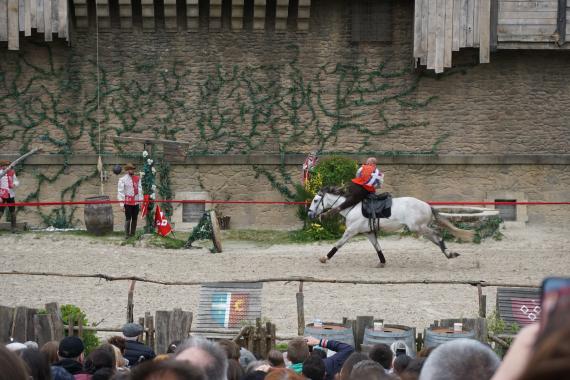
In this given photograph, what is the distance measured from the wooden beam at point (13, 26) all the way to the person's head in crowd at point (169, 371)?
17790mm

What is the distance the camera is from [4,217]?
19.7 metres

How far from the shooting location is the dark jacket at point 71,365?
17.9 ft

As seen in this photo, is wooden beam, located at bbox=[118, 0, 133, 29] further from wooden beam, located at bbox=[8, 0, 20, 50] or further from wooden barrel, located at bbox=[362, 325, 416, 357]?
wooden barrel, located at bbox=[362, 325, 416, 357]

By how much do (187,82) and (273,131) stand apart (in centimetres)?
205

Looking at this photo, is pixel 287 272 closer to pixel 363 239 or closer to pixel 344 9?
pixel 363 239

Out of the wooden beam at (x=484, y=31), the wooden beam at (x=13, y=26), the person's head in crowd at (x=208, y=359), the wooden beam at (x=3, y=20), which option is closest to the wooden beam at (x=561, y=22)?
the wooden beam at (x=484, y=31)

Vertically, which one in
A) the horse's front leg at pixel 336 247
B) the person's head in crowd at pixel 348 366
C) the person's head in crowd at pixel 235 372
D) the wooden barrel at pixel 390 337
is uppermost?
the person's head in crowd at pixel 348 366

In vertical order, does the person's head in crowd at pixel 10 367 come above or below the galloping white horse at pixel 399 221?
above

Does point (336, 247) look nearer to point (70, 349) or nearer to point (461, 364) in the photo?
point (70, 349)

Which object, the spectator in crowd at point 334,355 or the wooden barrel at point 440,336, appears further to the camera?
the wooden barrel at point 440,336

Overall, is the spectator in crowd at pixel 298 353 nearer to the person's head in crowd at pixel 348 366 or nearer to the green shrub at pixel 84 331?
the person's head in crowd at pixel 348 366

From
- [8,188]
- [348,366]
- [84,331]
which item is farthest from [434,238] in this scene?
[348,366]

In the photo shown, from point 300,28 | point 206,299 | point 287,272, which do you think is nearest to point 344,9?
point 300,28

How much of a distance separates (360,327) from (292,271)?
6111 mm
